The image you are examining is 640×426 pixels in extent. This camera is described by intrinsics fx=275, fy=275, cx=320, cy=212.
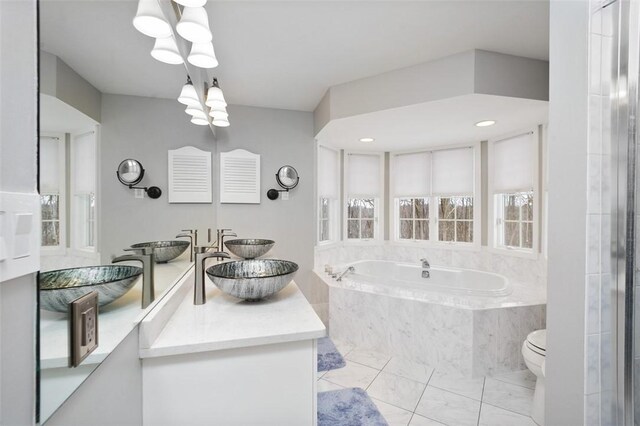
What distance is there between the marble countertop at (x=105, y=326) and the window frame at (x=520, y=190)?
3.52m

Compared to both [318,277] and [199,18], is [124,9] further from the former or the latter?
[318,277]

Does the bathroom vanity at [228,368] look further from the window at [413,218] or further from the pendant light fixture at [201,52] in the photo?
the window at [413,218]

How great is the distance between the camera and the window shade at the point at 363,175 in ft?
13.9

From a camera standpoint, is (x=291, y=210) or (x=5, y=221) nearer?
(x=5, y=221)

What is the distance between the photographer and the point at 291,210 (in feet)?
11.7

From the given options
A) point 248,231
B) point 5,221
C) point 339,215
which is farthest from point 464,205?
point 5,221

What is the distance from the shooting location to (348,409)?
196 cm

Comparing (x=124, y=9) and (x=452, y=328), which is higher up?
(x=124, y=9)

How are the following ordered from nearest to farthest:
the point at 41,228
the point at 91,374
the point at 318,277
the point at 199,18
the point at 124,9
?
the point at 41,228
the point at 91,374
the point at 124,9
the point at 199,18
the point at 318,277

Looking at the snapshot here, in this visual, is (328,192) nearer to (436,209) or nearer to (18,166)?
(436,209)

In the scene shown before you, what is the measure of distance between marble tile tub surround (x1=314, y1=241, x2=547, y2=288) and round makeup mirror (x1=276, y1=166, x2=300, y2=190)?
36.7 inches

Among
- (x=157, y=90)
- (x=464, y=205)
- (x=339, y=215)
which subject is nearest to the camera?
(x=157, y=90)

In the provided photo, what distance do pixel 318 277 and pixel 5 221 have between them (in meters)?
3.13

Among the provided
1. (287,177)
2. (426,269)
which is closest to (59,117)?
(287,177)
